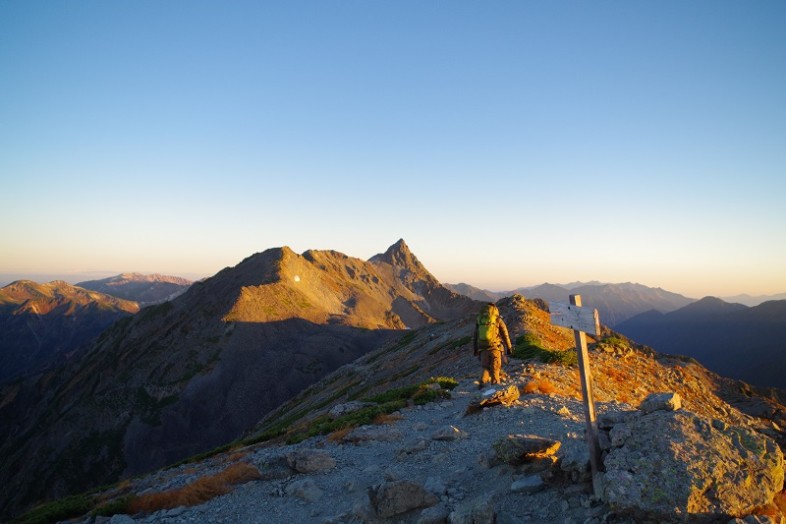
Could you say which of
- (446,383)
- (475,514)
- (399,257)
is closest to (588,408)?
(475,514)

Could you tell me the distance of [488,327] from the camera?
634 inches

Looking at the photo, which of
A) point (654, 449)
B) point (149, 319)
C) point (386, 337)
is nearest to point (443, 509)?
point (654, 449)

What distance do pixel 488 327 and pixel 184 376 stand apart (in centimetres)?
6421

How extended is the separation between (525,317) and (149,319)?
266 feet

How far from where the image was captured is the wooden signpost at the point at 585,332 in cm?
691

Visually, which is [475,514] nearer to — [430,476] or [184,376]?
[430,476]

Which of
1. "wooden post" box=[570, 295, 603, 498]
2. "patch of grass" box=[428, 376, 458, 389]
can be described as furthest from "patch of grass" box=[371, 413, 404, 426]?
"wooden post" box=[570, 295, 603, 498]

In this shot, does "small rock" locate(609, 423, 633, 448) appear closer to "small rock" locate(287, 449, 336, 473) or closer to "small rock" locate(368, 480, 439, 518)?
"small rock" locate(368, 480, 439, 518)

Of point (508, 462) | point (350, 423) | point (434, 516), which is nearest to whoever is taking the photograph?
point (434, 516)

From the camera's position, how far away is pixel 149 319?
88750mm

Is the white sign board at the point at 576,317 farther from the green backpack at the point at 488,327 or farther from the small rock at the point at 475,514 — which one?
the green backpack at the point at 488,327

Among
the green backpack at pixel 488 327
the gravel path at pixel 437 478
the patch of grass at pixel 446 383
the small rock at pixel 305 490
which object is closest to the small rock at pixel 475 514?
the gravel path at pixel 437 478

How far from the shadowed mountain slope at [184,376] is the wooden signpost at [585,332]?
59.6 m

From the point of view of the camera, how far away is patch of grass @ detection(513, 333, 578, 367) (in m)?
20.7
